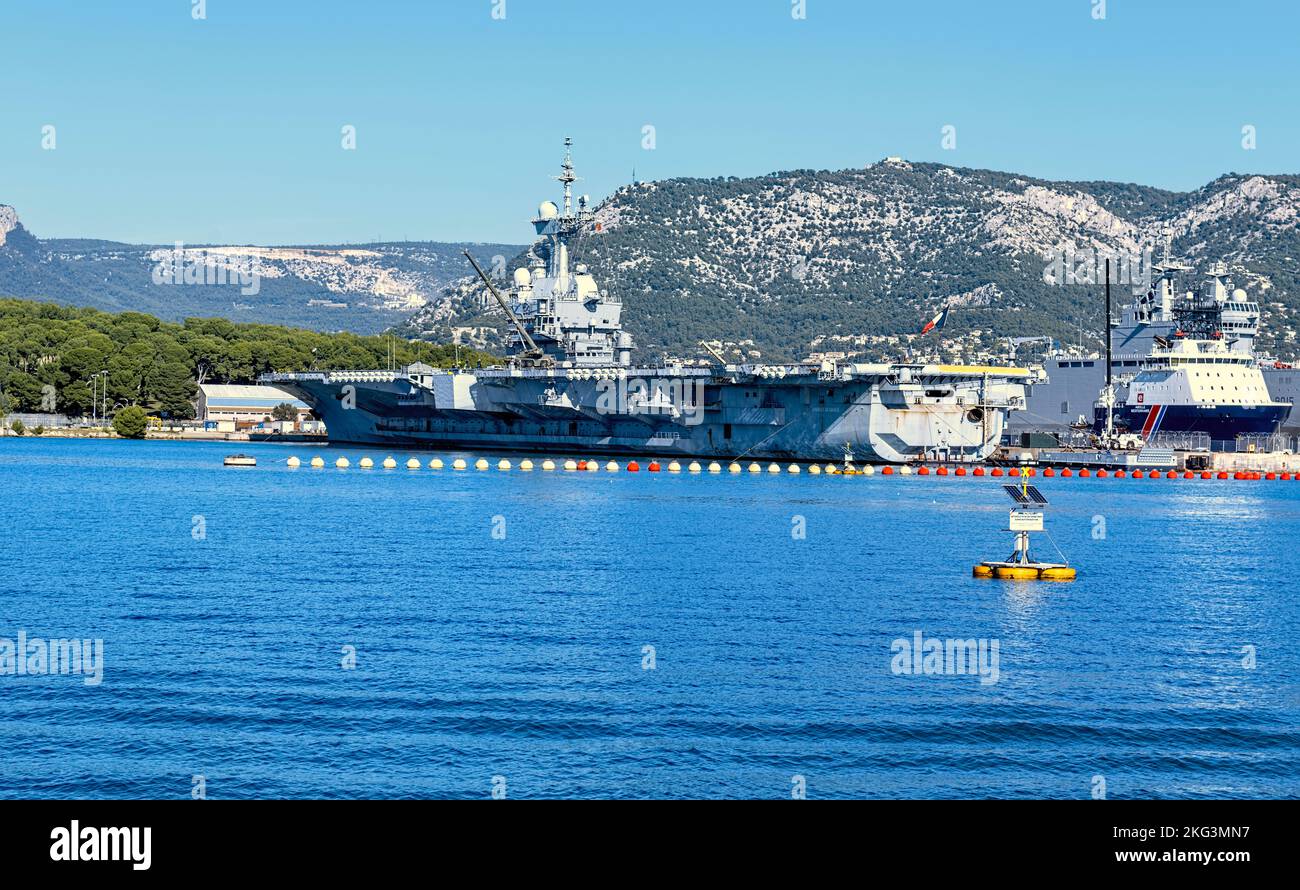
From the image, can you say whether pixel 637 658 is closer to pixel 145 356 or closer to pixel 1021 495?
pixel 1021 495

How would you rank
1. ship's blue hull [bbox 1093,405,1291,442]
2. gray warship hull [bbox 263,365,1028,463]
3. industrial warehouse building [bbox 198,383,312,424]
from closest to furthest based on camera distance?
gray warship hull [bbox 263,365,1028,463]
ship's blue hull [bbox 1093,405,1291,442]
industrial warehouse building [bbox 198,383,312,424]

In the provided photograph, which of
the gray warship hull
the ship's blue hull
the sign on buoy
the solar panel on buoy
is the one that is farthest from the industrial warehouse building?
the sign on buoy

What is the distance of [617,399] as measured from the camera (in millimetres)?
74000

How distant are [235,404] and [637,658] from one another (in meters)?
110

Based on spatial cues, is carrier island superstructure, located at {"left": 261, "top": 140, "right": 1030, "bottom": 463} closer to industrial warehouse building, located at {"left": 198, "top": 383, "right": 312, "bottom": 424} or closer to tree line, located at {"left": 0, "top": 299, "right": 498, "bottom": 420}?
industrial warehouse building, located at {"left": 198, "top": 383, "right": 312, "bottom": 424}

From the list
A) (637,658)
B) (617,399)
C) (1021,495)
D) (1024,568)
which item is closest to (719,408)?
(617,399)

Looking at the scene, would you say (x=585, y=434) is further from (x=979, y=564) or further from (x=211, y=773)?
(x=211, y=773)

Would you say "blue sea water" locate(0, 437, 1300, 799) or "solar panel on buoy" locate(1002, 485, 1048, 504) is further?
"solar panel on buoy" locate(1002, 485, 1048, 504)

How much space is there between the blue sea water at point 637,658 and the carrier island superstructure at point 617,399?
76.1 ft

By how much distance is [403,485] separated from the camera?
5994cm

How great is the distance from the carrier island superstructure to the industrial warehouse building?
31.3m

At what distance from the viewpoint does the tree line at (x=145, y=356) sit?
124312 mm

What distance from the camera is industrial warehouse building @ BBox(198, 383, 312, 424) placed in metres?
126
